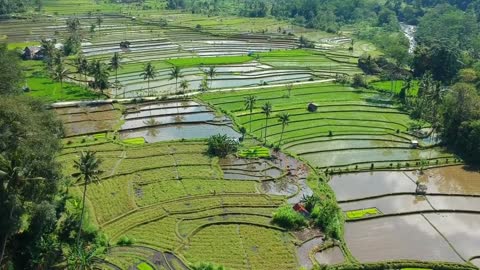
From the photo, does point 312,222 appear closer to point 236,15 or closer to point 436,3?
point 236,15

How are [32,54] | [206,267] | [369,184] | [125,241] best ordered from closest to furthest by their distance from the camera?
[206,267]
[125,241]
[369,184]
[32,54]

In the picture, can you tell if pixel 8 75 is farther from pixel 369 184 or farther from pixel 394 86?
pixel 394 86

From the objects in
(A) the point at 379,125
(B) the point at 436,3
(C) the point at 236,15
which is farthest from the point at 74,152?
(B) the point at 436,3

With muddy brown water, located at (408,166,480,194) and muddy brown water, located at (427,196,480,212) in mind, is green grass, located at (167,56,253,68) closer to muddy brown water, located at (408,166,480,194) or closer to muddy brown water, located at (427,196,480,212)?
muddy brown water, located at (408,166,480,194)

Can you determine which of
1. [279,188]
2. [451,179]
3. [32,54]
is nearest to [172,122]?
[279,188]

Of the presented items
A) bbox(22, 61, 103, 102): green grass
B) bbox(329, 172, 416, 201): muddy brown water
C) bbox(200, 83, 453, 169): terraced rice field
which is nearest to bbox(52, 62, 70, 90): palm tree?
bbox(22, 61, 103, 102): green grass

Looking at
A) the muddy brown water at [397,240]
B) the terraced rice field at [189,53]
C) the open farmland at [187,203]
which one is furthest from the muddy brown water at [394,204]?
the terraced rice field at [189,53]

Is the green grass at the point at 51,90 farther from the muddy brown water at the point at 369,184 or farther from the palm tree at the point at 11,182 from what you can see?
the muddy brown water at the point at 369,184
